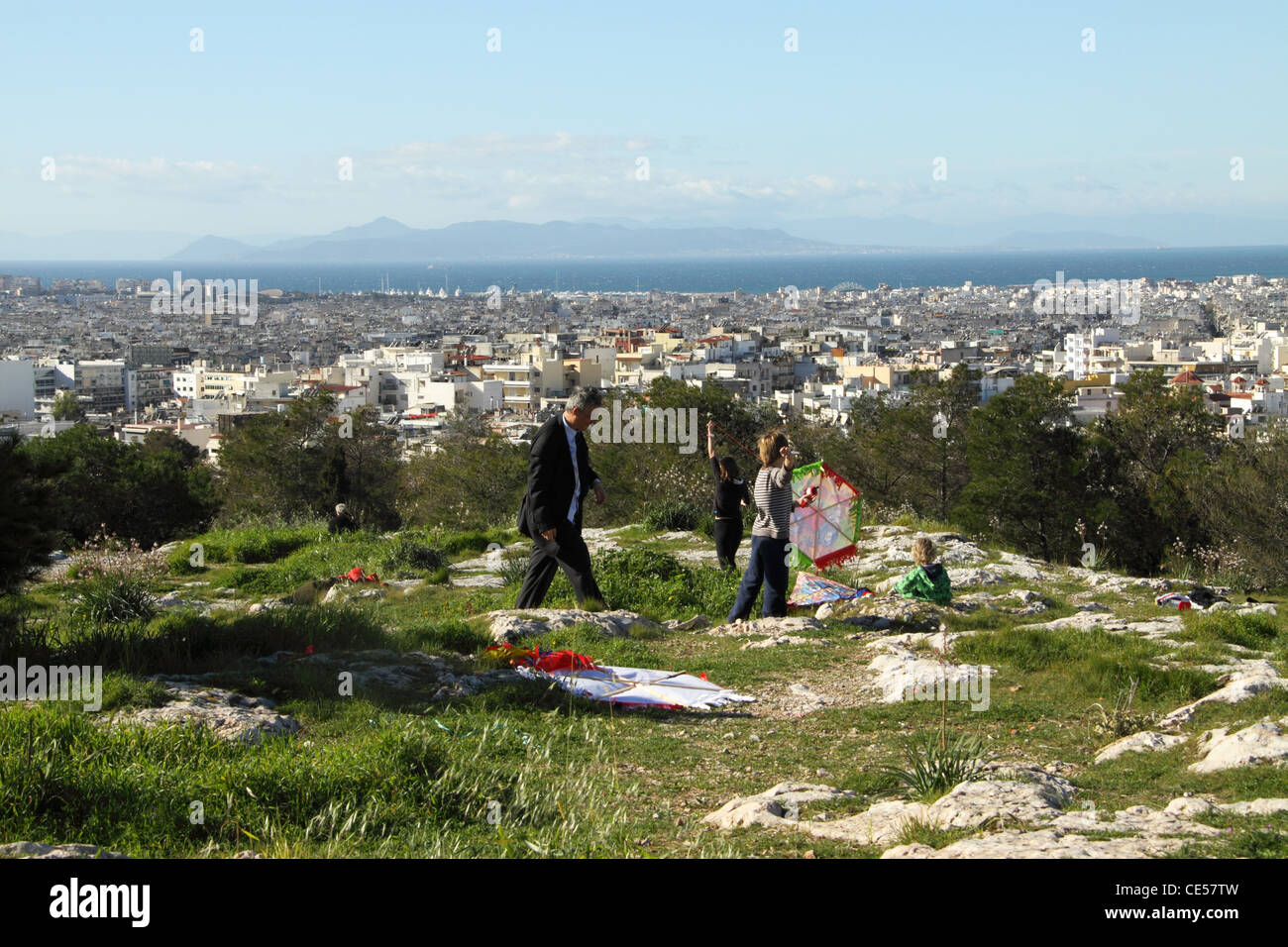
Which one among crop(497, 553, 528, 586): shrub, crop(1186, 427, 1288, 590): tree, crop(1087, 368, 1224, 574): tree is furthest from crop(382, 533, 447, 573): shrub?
crop(1087, 368, 1224, 574): tree

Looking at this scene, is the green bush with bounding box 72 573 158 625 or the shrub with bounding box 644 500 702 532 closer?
the green bush with bounding box 72 573 158 625

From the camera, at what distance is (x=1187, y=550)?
3058 cm

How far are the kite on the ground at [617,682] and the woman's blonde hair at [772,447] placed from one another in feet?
9.12

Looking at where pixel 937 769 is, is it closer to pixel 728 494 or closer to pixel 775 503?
pixel 775 503

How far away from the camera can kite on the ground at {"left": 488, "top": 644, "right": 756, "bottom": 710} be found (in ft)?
23.6

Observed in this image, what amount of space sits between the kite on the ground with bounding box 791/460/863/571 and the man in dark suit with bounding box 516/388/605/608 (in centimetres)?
308

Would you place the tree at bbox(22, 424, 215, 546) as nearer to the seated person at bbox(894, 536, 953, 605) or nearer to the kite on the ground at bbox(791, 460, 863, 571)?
the kite on the ground at bbox(791, 460, 863, 571)

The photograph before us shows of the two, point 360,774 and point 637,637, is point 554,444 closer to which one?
point 637,637

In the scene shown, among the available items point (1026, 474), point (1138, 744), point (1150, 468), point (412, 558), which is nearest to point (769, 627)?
point (1138, 744)

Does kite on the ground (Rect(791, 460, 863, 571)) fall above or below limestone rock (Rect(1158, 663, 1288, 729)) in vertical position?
above

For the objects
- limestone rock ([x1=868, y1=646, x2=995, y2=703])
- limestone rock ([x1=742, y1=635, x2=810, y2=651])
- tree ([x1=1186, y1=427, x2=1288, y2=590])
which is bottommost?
tree ([x1=1186, y1=427, x2=1288, y2=590])

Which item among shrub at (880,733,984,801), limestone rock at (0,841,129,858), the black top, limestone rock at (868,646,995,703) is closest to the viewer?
limestone rock at (0,841,129,858)

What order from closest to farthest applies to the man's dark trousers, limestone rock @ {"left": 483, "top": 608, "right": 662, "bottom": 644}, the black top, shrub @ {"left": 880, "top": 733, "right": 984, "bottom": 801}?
shrub @ {"left": 880, "top": 733, "right": 984, "bottom": 801} → limestone rock @ {"left": 483, "top": 608, "right": 662, "bottom": 644} → the man's dark trousers → the black top
